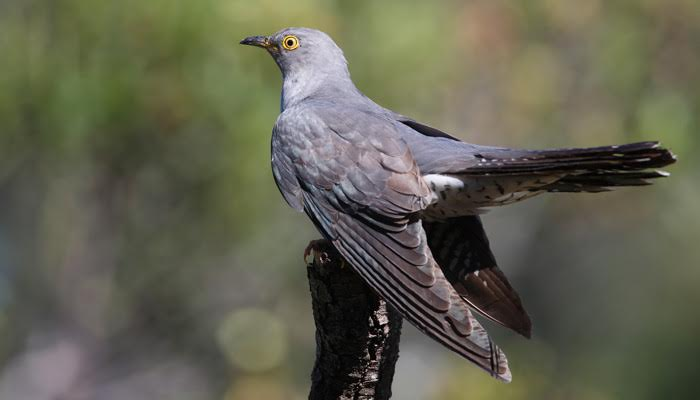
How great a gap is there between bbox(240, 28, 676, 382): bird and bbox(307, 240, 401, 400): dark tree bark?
0.09 metres

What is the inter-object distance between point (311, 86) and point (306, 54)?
0.21 m

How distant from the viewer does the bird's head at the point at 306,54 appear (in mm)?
4586

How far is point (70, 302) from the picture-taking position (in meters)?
7.88

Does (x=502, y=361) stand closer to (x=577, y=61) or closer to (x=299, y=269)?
(x=299, y=269)

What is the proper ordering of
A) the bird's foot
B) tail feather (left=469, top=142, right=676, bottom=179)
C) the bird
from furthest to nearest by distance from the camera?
the bird's foot < the bird < tail feather (left=469, top=142, right=676, bottom=179)

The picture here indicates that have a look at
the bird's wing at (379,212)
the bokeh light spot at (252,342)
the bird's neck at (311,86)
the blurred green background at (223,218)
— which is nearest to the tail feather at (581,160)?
the bird's wing at (379,212)

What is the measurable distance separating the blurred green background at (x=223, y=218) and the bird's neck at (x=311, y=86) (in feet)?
7.39

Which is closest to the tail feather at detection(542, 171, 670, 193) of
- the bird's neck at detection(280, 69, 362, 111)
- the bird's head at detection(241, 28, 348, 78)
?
the bird's neck at detection(280, 69, 362, 111)

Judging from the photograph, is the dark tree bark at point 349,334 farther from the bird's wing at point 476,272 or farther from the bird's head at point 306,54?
the bird's head at point 306,54

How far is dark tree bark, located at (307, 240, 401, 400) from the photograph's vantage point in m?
3.16

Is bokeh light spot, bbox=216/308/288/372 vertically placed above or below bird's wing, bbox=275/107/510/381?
above

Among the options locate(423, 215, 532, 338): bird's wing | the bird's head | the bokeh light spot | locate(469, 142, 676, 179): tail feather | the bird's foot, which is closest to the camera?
locate(469, 142, 676, 179): tail feather

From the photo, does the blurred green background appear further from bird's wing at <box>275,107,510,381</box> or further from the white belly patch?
the white belly patch

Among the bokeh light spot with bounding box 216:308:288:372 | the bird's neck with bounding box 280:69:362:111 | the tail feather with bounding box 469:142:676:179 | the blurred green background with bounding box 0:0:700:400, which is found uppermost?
the blurred green background with bounding box 0:0:700:400
